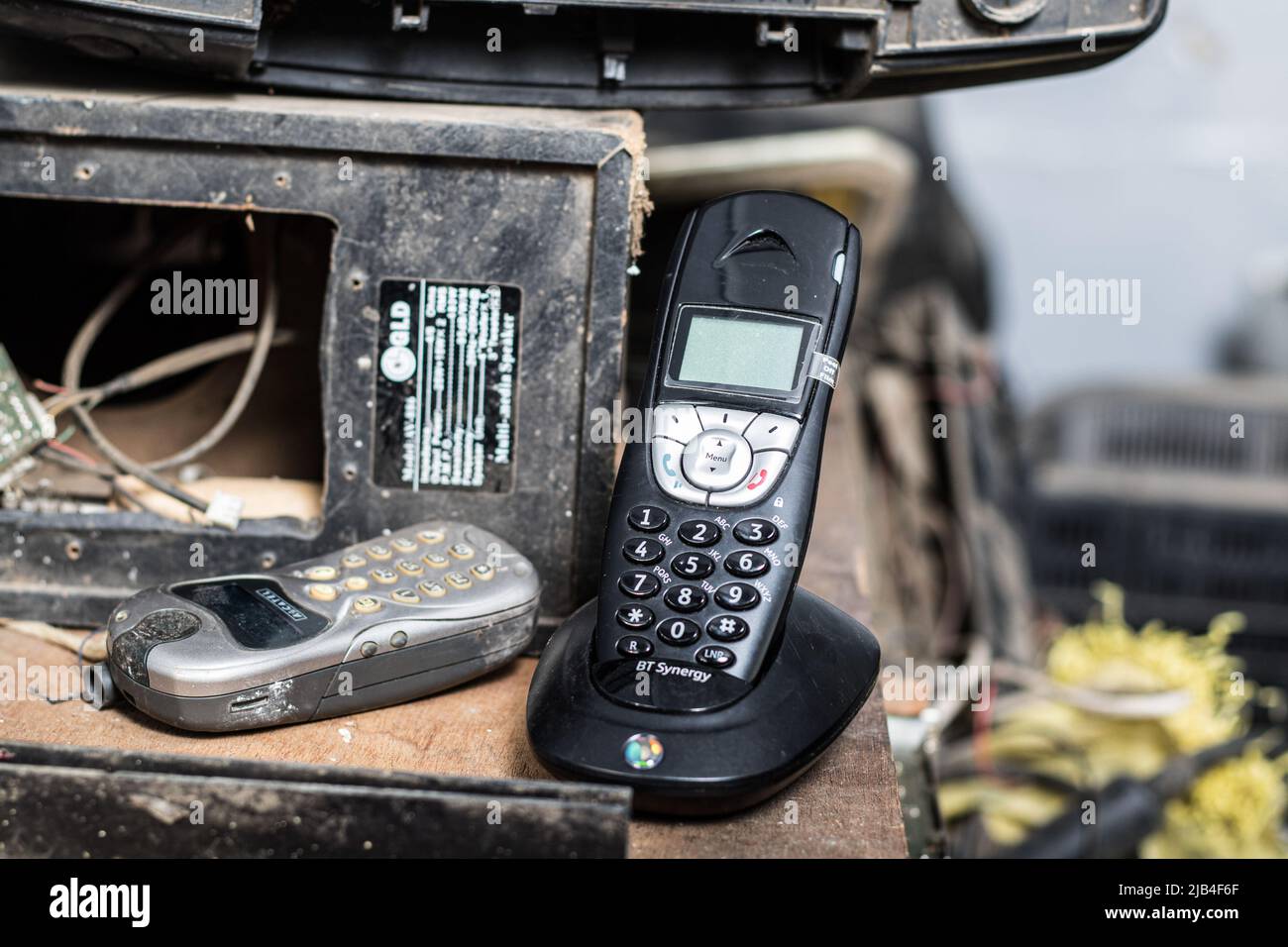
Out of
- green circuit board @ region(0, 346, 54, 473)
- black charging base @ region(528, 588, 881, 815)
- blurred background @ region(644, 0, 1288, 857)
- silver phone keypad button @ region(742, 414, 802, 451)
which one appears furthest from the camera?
blurred background @ region(644, 0, 1288, 857)

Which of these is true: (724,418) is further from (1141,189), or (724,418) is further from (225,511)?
(1141,189)

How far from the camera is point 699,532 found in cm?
62

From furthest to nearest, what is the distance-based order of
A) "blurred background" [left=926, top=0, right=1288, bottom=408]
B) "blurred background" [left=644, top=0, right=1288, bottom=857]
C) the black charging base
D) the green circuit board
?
"blurred background" [left=926, top=0, right=1288, bottom=408], "blurred background" [left=644, top=0, right=1288, bottom=857], the green circuit board, the black charging base

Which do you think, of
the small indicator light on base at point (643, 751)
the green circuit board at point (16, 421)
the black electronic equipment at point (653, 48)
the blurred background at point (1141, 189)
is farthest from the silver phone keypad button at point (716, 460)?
the blurred background at point (1141, 189)

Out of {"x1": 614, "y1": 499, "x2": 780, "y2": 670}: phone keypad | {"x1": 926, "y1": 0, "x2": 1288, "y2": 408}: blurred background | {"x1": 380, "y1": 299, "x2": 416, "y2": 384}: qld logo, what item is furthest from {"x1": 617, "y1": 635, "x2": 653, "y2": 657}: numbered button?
{"x1": 926, "y1": 0, "x2": 1288, "y2": 408}: blurred background

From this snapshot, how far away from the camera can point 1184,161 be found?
2.43m

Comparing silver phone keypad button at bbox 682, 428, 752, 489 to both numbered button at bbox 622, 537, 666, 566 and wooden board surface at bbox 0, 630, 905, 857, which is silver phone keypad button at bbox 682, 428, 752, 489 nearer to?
numbered button at bbox 622, 537, 666, 566

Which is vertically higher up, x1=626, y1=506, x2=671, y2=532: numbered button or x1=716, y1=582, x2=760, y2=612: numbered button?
x1=626, y1=506, x2=671, y2=532: numbered button

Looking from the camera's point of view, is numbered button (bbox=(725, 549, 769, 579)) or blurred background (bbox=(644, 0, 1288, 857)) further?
blurred background (bbox=(644, 0, 1288, 857))

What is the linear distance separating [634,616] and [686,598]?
0.09 ft

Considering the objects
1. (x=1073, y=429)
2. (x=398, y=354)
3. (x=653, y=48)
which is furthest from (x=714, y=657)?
(x=1073, y=429)

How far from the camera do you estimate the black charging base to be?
0.53 m

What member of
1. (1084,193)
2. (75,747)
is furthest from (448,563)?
(1084,193)

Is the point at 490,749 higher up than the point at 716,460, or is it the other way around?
the point at 716,460
